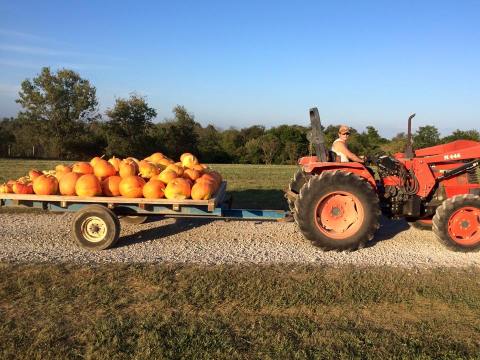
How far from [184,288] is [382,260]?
2.82 meters

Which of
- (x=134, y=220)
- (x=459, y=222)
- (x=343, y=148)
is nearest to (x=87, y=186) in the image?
(x=134, y=220)

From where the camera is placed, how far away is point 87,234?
21.2ft

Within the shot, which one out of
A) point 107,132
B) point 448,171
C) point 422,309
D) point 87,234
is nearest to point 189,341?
point 422,309

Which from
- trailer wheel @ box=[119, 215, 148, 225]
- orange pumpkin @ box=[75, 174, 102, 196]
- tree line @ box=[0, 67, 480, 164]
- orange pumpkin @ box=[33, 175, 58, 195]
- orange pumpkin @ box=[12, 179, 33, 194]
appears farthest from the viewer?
tree line @ box=[0, 67, 480, 164]

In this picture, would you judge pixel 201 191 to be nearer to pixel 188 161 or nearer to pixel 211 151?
pixel 188 161

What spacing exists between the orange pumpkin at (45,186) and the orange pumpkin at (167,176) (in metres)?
1.46

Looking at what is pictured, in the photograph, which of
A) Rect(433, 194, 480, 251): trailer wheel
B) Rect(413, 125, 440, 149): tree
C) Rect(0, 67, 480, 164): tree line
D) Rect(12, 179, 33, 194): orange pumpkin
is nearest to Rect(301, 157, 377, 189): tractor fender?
Rect(433, 194, 480, 251): trailer wheel

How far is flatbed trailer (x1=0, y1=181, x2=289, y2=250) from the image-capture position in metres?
6.36

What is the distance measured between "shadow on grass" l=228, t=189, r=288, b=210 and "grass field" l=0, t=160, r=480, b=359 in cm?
485

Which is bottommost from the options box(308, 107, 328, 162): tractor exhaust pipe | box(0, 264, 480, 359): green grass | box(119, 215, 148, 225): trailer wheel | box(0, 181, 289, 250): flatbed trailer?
box(0, 264, 480, 359): green grass

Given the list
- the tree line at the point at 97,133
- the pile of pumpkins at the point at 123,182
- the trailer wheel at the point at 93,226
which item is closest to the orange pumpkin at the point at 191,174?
the pile of pumpkins at the point at 123,182

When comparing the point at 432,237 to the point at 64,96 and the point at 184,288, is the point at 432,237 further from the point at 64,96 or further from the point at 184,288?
the point at 64,96

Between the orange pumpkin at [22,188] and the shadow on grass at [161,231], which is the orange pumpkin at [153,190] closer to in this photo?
the shadow on grass at [161,231]

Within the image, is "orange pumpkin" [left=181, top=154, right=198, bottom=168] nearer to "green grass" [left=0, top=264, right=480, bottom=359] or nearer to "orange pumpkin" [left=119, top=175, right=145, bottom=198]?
"orange pumpkin" [left=119, top=175, right=145, bottom=198]
